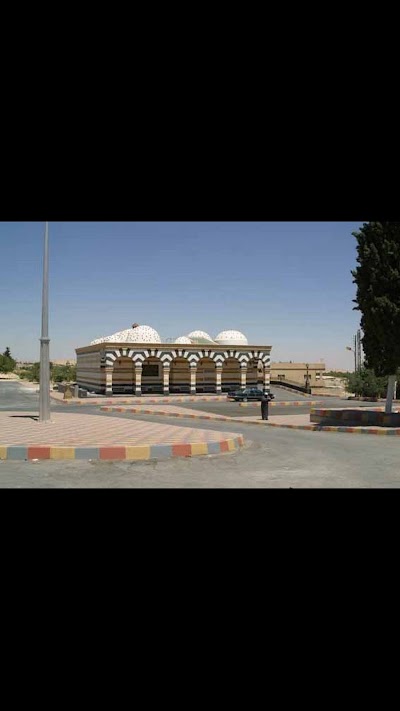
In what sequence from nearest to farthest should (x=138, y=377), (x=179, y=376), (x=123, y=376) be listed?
(x=138, y=377), (x=123, y=376), (x=179, y=376)

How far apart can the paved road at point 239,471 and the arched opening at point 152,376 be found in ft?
91.1

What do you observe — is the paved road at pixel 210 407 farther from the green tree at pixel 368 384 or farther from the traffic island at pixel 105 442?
the traffic island at pixel 105 442

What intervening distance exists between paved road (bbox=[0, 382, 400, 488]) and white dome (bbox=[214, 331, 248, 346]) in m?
36.9

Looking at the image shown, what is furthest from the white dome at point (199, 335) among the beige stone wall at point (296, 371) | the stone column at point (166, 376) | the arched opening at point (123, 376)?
the stone column at point (166, 376)

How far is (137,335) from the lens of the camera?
44.7 meters

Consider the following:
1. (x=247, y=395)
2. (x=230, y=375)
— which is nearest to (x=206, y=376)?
(x=230, y=375)

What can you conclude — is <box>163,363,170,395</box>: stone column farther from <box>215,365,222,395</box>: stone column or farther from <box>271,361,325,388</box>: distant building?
<box>271,361,325,388</box>: distant building

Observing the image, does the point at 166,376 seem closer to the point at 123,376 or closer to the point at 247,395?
the point at 123,376

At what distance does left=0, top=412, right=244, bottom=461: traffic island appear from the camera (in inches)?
368

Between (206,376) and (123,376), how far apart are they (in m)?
6.61

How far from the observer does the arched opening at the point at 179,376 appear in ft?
130
